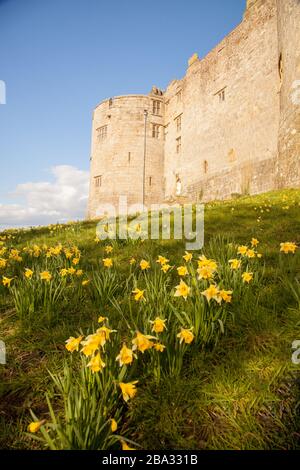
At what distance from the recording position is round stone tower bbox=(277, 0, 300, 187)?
13.0 metres

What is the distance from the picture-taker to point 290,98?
1358 centimetres

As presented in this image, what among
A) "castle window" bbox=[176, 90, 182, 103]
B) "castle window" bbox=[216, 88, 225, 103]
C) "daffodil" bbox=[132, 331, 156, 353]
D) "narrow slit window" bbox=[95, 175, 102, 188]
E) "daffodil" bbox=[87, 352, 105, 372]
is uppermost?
"castle window" bbox=[176, 90, 182, 103]

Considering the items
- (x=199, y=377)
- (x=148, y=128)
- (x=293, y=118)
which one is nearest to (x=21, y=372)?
(x=199, y=377)

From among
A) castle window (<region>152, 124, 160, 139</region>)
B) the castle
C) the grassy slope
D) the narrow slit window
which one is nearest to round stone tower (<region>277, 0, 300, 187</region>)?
the castle

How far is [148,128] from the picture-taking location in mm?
29656

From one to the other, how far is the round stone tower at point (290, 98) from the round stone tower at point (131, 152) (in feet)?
52.8

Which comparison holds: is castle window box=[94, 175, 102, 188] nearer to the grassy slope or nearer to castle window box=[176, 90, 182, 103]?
castle window box=[176, 90, 182, 103]

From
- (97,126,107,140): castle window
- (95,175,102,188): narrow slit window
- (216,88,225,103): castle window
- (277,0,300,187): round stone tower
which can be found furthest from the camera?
(97,126,107,140): castle window

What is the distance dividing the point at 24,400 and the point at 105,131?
31696 millimetres

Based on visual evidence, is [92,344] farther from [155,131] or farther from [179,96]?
[155,131]

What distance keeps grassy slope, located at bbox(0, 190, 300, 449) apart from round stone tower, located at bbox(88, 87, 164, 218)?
26907 millimetres

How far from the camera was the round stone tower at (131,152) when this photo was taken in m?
29.0
